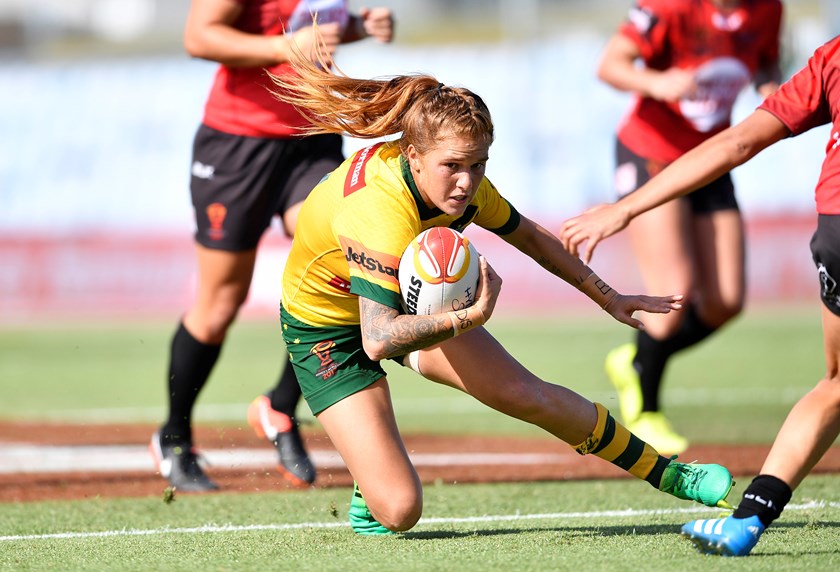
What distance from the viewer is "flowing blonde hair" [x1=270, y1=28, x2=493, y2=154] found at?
14.5 ft

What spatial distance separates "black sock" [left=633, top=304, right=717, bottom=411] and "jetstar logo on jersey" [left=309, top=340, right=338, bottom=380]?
9.27ft

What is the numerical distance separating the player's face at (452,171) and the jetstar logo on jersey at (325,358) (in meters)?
0.82

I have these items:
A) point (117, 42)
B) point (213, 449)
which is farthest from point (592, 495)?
point (117, 42)

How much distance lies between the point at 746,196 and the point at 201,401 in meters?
12.0

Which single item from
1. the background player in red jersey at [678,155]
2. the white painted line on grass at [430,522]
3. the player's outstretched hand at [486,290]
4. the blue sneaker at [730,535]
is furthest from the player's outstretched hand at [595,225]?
the background player in red jersey at [678,155]

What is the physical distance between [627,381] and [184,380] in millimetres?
2660

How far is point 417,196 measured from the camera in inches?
180

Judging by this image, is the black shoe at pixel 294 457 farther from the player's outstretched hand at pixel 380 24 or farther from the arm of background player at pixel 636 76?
the arm of background player at pixel 636 76

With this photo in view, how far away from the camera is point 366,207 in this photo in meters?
4.46

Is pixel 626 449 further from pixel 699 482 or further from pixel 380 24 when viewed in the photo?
pixel 380 24

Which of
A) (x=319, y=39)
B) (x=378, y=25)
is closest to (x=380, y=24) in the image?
(x=378, y=25)

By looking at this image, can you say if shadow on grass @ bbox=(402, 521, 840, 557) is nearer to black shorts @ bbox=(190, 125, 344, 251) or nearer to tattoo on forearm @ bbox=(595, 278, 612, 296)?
tattoo on forearm @ bbox=(595, 278, 612, 296)

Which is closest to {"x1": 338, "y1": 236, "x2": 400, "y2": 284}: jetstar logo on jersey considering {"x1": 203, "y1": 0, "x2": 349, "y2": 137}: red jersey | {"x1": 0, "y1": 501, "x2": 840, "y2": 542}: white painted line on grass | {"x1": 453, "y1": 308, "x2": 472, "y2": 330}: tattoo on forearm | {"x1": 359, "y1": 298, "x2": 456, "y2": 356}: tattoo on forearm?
{"x1": 359, "y1": 298, "x2": 456, "y2": 356}: tattoo on forearm

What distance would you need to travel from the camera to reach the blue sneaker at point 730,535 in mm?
3941
